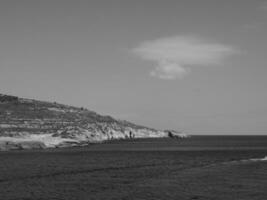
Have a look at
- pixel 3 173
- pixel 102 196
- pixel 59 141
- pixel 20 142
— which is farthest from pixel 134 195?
pixel 59 141

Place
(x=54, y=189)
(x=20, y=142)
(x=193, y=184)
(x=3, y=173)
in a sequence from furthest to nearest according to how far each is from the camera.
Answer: (x=20, y=142) → (x=3, y=173) → (x=193, y=184) → (x=54, y=189)

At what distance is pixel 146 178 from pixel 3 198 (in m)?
26.9

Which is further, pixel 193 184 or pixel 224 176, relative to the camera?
pixel 224 176

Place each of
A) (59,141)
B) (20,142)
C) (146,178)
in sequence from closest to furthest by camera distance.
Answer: (146,178)
(20,142)
(59,141)

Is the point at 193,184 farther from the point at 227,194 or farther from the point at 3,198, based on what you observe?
the point at 3,198

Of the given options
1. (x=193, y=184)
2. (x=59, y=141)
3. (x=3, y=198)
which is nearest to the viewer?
(x=3, y=198)

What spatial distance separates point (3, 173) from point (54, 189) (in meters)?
21.4

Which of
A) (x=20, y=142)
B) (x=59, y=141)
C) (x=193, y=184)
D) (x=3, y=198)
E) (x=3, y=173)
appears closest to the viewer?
(x=3, y=198)

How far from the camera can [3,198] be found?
5128 cm

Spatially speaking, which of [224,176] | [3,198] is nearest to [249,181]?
[224,176]

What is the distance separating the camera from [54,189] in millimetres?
58312

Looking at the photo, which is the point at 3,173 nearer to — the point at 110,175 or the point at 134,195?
the point at 110,175

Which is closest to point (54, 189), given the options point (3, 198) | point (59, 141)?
point (3, 198)

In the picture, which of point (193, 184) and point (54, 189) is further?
point (193, 184)
